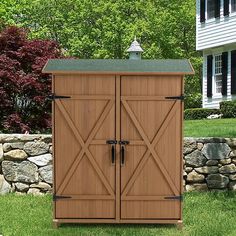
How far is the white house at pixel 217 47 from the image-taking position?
23.6 m

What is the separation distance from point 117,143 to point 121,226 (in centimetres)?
119

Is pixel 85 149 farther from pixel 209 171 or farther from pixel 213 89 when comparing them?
pixel 213 89

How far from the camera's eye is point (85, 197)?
7.20 m

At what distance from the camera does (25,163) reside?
9.52 m

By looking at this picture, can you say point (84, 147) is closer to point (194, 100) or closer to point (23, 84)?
point (23, 84)

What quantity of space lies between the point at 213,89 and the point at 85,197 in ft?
60.9

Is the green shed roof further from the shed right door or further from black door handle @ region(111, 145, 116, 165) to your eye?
black door handle @ region(111, 145, 116, 165)

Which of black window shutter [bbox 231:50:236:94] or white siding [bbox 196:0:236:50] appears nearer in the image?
black window shutter [bbox 231:50:236:94]

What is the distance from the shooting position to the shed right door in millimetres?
7082

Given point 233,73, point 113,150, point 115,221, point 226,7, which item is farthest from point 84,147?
point 226,7

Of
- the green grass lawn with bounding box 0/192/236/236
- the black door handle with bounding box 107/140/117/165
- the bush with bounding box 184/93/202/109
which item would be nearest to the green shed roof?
the black door handle with bounding box 107/140/117/165

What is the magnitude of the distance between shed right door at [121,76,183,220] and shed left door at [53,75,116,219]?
0.65 feet

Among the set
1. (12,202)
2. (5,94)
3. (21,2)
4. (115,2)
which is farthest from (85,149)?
(21,2)

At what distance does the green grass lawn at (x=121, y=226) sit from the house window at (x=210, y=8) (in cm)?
1707
